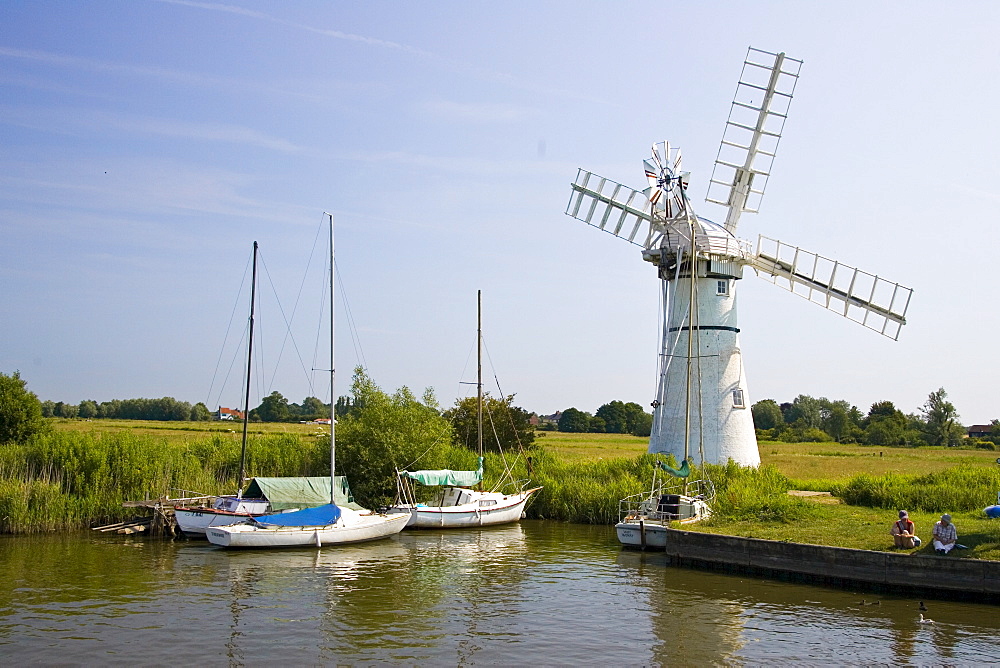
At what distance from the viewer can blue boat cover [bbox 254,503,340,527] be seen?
3219 centimetres

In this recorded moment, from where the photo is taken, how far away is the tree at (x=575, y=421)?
144875mm

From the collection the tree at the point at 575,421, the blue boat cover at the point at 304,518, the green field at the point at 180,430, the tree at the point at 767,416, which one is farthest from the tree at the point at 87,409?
the blue boat cover at the point at 304,518

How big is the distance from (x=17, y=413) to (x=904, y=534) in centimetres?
4101

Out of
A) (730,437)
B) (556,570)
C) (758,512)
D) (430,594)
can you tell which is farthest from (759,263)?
(430,594)

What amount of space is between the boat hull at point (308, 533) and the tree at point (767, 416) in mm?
98593

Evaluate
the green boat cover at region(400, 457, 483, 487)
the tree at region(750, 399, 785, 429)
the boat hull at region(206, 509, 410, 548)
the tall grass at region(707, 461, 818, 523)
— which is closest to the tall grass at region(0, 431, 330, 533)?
the boat hull at region(206, 509, 410, 548)

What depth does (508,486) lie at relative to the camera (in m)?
43.5

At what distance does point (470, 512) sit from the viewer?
1512 inches

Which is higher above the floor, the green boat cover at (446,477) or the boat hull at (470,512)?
the green boat cover at (446,477)

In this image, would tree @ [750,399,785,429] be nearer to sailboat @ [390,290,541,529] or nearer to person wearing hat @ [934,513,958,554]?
sailboat @ [390,290,541,529]

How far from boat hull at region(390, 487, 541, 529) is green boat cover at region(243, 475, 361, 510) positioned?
130 inches

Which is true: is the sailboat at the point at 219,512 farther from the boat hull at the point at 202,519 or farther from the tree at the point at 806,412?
the tree at the point at 806,412

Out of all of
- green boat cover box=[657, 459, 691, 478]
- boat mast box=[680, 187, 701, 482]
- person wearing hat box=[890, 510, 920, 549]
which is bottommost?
person wearing hat box=[890, 510, 920, 549]

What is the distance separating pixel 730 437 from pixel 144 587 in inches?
1002
